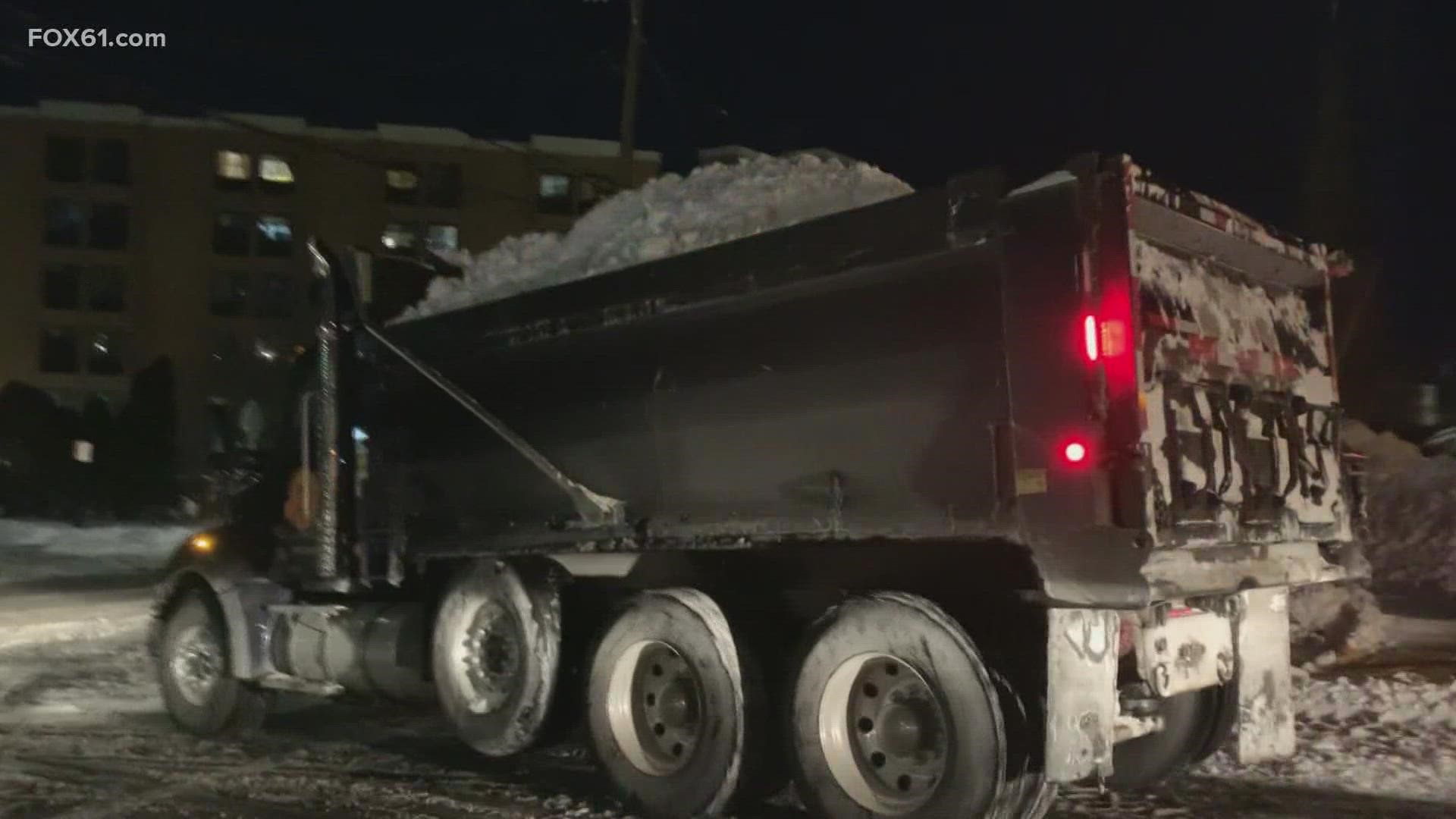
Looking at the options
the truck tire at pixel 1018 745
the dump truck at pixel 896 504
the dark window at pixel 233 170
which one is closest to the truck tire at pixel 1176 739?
the dump truck at pixel 896 504

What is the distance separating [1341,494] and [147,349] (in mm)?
51073

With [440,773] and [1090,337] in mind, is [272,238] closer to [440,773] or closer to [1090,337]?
[440,773]

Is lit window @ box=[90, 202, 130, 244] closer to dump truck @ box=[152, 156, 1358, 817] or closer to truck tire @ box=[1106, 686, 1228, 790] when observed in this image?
dump truck @ box=[152, 156, 1358, 817]

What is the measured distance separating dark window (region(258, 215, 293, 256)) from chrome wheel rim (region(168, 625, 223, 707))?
44912 mm

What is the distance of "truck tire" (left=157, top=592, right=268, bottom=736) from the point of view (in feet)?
31.1

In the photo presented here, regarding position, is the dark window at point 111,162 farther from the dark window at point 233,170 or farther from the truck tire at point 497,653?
the truck tire at point 497,653

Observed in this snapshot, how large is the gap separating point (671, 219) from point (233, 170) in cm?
4872

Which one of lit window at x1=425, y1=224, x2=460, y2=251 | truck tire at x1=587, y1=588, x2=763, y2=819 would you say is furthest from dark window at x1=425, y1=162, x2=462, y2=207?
truck tire at x1=587, y1=588, x2=763, y2=819

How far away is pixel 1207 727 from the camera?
22.6 feet

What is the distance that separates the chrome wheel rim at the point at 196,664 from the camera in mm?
9562

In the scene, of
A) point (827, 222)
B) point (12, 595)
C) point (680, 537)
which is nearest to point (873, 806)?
point (680, 537)

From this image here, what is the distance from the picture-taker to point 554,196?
2026 inches

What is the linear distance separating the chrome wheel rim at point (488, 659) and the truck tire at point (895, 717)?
2155 mm

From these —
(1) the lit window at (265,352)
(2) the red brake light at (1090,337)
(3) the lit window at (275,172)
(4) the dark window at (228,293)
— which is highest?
(3) the lit window at (275,172)
